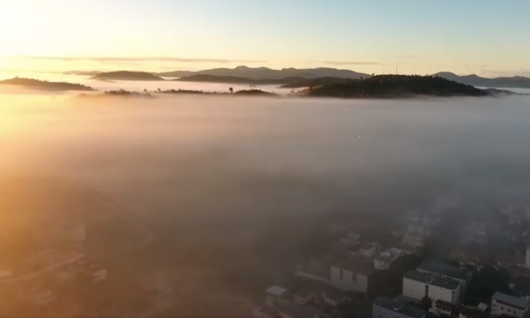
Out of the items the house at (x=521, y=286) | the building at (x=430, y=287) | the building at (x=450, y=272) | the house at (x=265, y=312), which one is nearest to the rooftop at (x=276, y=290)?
the house at (x=265, y=312)

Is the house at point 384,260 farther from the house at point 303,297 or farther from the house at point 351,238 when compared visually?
the house at point 303,297

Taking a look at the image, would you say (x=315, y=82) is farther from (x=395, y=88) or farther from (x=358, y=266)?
(x=358, y=266)

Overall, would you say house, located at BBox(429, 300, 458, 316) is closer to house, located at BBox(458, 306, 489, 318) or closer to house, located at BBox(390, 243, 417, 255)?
house, located at BBox(458, 306, 489, 318)

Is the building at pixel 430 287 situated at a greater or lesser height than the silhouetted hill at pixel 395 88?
lesser

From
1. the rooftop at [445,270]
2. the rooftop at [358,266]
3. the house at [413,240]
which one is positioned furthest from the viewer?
the house at [413,240]

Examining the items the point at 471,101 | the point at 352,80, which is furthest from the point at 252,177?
the point at 471,101

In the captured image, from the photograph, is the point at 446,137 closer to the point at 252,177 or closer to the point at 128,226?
the point at 252,177

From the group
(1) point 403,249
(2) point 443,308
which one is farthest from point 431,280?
(1) point 403,249

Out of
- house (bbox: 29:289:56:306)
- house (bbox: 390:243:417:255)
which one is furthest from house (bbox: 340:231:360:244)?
house (bbox: 29:289:56:306)
